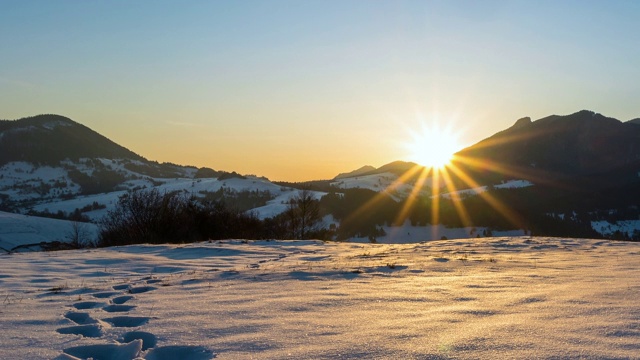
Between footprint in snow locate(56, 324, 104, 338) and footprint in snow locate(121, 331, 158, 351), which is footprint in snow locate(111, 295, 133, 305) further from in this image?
footprint in snow locate(121, 331, 158, 351)

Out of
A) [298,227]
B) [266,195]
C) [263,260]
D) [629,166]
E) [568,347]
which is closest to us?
[568,347]

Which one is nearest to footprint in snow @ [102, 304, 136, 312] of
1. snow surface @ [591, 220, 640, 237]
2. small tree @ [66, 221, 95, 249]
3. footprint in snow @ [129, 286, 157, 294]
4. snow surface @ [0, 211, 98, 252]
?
footprint in snow @ [129, 286, 157, 294]

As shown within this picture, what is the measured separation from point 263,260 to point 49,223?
7414cm

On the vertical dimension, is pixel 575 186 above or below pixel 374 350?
above

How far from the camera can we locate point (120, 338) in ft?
14.3

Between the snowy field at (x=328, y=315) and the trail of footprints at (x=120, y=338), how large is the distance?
1 cm

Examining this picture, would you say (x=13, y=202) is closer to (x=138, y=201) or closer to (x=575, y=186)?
(x=138, y=201)

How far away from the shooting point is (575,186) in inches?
6412

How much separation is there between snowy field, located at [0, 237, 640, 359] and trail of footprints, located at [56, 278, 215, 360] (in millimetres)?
13

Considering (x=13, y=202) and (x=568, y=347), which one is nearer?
(x=568, y=347)

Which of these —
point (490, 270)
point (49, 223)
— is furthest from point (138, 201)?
point (49, 223)

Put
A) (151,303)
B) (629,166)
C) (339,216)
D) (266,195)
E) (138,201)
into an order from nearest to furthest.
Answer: (151,303) → (138,201) → (339,216) → (266,195) → (629,166)

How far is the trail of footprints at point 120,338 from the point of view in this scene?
12.7ft

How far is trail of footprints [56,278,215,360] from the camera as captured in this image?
12.7ft
